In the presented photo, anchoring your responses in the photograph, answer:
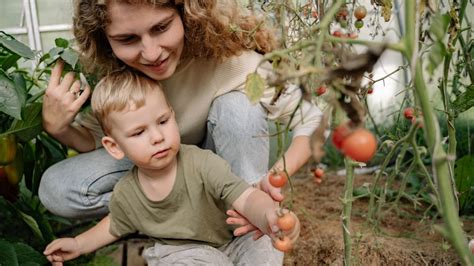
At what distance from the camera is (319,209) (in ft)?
6.15

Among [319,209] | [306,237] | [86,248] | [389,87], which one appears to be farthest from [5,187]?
[389,87]

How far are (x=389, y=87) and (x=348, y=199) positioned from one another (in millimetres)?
2118

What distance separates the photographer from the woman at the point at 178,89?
1.27 m

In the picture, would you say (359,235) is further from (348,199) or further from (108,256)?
(108,256)

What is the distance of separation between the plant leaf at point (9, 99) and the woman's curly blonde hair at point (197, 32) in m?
0.21

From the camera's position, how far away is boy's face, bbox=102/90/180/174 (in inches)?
49.3

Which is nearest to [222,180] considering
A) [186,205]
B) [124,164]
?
[186,205]

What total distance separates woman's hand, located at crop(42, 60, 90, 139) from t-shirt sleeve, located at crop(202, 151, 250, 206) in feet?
1.14

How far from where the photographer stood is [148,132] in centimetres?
126

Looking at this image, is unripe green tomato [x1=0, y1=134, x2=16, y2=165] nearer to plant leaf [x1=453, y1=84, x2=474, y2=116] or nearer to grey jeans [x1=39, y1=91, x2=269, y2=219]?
grey jeans [x1=39, y1=91, x2=269, y2=219]

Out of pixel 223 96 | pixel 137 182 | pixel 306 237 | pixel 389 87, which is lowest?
pixel 389 87

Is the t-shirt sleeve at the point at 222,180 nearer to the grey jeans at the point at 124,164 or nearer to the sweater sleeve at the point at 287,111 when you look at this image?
the grey jeans at the point at 124,164

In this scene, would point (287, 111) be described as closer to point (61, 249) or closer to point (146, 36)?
point (146, 36)

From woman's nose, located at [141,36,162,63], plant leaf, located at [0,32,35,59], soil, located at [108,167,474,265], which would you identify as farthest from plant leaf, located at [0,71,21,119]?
soil, located at [108,167,474,265]
